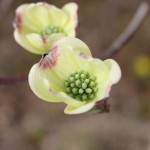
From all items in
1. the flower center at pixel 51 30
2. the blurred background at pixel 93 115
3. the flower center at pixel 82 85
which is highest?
the flower center at pixel 82 85

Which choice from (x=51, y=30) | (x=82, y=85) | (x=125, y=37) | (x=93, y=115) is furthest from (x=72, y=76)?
(x=93, y=115)

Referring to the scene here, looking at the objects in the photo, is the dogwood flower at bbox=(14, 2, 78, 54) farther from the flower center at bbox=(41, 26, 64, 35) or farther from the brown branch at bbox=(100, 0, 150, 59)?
the brown branch at bbox=(100, 0, 150, 59)

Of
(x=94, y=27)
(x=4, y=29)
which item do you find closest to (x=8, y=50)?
(x=4, y=29)

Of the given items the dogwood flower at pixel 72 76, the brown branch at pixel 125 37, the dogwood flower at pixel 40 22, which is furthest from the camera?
the brown branch at pixel 125 37

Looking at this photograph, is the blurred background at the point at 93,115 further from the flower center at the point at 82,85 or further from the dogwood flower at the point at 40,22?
the flower center at the point at 82,85

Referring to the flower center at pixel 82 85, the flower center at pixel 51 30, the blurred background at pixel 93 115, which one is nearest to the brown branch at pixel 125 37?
the flower center at pixel 51 30

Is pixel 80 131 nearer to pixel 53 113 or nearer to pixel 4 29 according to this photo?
pixel 53 113
